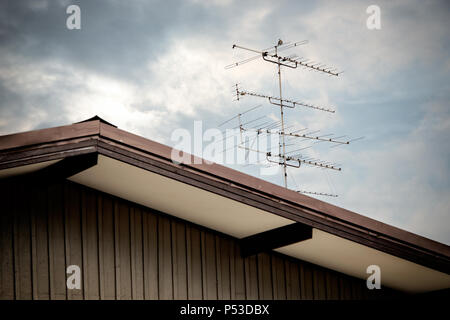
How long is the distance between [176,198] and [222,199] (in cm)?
48

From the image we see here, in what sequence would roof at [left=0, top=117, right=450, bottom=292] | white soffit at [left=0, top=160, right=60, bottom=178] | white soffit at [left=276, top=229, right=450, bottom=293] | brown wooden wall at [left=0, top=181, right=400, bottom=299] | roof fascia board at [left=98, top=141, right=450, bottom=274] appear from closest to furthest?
roof at [left=0, top=117, right=450, bottom=292], roof fascia board at [left=98, top=141, right=450, bottom=274], white soffit at [left=0, top=160, right=60, bottom=178], brown wooden wall at [left=0, top=181, right=400, bottom=299], white soffit at [left=276, top=229, right=450, bottom=293]

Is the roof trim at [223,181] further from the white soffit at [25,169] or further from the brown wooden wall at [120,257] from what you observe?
the brown wooden wall at [120,257]

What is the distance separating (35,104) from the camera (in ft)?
47.6

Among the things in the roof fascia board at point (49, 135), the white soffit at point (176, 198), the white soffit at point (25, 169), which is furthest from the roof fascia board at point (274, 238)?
the white soffit at point (25, 169)

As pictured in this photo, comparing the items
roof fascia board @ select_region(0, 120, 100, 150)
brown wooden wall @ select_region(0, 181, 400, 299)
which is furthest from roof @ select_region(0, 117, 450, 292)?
brown wooden wall @ select_region(0, 181, 400, 299)

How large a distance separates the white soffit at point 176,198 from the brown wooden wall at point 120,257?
6.8 inches

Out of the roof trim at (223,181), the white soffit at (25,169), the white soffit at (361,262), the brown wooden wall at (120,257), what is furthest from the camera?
the white soffit at (361,262)

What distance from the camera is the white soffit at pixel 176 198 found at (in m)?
4.98

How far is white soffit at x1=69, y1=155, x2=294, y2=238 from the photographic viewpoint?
4977 millimetres

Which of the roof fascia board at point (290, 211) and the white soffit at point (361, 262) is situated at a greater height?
the roof fascia board at point (290, 211)

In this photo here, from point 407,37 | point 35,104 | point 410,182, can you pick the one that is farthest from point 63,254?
point 407,37

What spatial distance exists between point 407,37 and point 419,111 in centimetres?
310

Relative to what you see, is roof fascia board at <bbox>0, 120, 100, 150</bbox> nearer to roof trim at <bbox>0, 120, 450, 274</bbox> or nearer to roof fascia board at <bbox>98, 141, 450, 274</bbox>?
roof trim at <bbox>0, 120, 450, 274</bbox>

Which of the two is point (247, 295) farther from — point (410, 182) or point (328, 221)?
point (410, 182)
